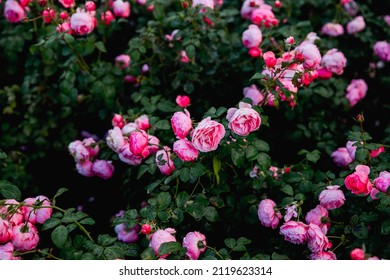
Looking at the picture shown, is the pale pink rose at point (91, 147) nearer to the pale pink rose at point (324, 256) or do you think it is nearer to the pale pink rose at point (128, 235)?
the pale pink rose at point (128, 235)

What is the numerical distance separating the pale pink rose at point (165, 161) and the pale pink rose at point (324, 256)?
57 centimetres

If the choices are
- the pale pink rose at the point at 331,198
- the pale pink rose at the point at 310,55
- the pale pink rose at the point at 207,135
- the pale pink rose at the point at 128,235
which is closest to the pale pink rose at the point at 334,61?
the pale pink rose at the point at 310,55

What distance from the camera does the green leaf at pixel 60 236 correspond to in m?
1.60

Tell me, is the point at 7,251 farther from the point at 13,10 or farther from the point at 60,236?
the point at 13,10

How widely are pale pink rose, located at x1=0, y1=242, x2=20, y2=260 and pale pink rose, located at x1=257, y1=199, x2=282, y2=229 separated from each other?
0.84m

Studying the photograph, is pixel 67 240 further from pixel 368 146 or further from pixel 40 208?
pixel 368 146

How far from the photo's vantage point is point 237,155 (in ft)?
5.86

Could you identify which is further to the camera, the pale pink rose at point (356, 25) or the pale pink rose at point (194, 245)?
the pale pink rose at point (356, 25)

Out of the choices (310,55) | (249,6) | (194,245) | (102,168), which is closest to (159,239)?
(194,245)

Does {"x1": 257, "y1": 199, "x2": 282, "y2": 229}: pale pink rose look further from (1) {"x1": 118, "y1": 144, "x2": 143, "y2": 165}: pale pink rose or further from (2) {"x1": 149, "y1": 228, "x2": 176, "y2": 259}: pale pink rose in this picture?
(1) {"x1": 118, "y1": 144, "x2": 143, "y2": 165}: pale pink rose

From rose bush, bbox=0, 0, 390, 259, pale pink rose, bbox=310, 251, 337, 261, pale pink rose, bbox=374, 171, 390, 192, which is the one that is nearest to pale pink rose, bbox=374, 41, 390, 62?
rose bush, bbox=0, 0, 390, 259

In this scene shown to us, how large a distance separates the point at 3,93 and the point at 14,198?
1.25 metres

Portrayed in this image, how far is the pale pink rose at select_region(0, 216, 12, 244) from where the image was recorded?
157 cm

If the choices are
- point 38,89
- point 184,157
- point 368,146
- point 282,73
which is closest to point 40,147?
point 38,89
